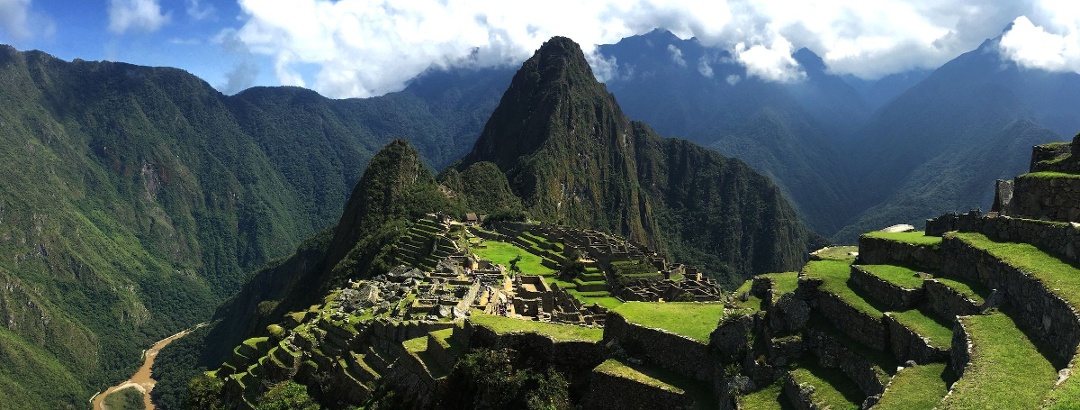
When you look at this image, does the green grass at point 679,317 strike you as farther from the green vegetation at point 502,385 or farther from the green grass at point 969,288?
the green grass at point 969,288

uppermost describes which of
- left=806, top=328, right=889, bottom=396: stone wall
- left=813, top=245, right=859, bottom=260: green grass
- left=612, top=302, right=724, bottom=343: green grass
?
left=813, top=245, right=859, bottom=260: green grass

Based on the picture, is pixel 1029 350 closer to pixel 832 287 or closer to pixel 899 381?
pixel 899 381

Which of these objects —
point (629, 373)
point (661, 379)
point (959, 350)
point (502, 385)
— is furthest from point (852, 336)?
point (502, 385)

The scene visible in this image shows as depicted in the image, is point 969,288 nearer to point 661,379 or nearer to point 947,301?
point 947,301

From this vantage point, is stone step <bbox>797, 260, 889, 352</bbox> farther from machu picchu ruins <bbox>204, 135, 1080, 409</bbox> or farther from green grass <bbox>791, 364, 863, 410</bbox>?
green grass <bbox>791, 364, 863, 410</bbox>

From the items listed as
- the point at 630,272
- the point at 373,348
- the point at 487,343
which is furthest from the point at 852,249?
the point at 630,272

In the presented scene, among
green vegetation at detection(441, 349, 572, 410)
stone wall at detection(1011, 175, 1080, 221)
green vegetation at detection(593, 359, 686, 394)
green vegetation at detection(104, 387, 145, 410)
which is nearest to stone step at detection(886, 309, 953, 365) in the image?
green vegetation at detection(593, 359, 686, 394)
